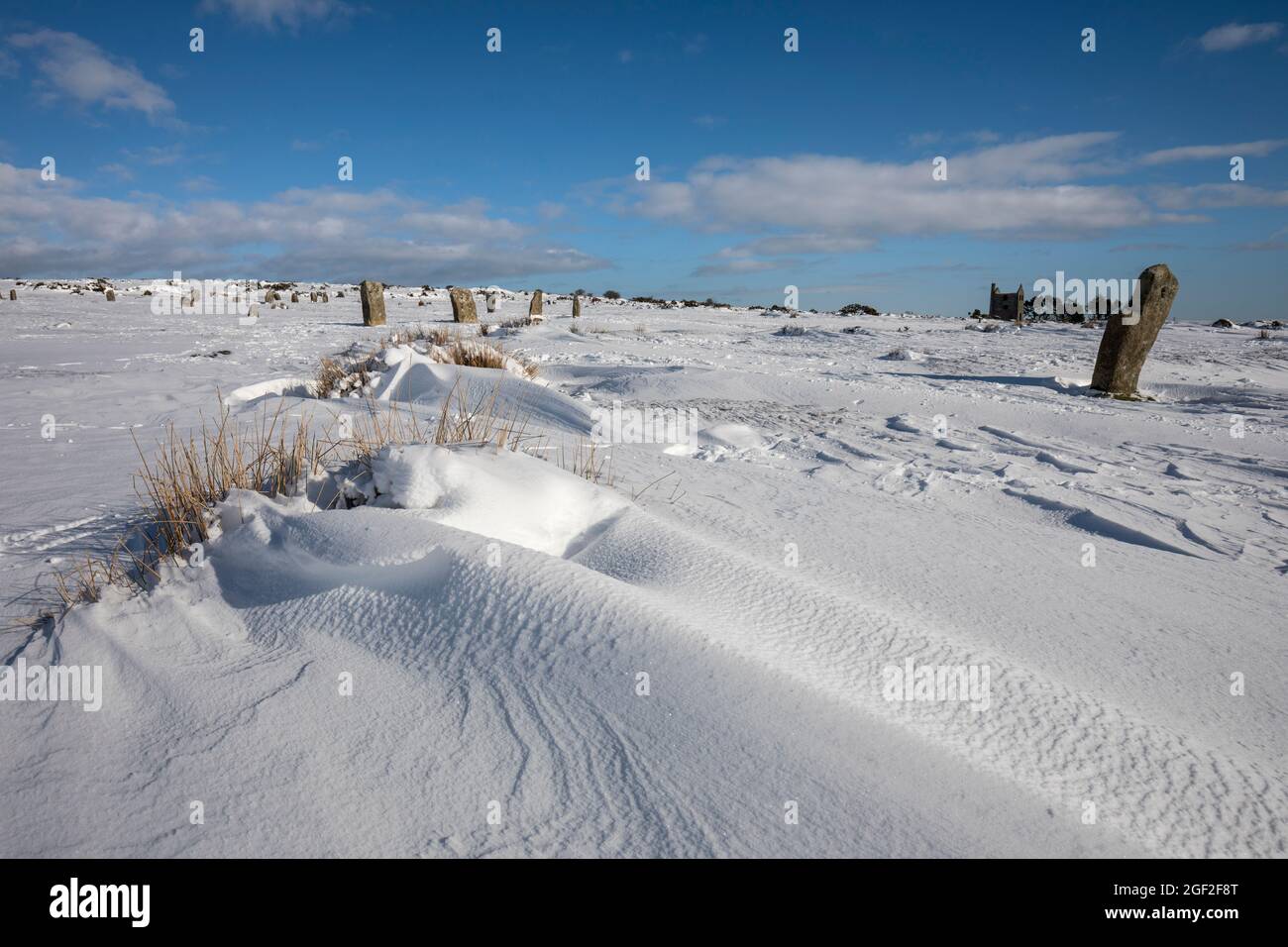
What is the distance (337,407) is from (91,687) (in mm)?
3076

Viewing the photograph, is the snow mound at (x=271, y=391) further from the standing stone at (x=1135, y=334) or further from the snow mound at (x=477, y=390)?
the standing stone at (x=1135, y=334)

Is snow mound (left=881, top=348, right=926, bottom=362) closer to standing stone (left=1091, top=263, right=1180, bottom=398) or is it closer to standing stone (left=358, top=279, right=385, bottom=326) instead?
standing stone (left=1091, top=263, right=1180, bottom=398)

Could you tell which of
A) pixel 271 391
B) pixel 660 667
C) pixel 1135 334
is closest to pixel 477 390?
pixel 271 391

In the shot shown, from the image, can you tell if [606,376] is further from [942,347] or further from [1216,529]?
[942,347]

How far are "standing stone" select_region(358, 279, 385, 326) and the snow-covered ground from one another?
11.4m

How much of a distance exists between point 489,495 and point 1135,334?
7.30 m

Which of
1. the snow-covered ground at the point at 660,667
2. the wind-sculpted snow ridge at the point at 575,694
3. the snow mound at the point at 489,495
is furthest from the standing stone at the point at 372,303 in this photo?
the wind-sculpted snow ridge at the point at 575,694

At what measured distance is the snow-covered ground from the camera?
1203mm

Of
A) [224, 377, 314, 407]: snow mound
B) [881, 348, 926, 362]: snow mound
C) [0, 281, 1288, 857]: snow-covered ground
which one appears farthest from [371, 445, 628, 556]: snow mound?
[881, 348, 926, 362]: snow mound

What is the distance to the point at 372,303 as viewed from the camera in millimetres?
14570

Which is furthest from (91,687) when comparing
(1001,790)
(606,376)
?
(606,376)

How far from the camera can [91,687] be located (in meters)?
1.61

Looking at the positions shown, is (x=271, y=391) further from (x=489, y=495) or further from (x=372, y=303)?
(x=372, y=303)
